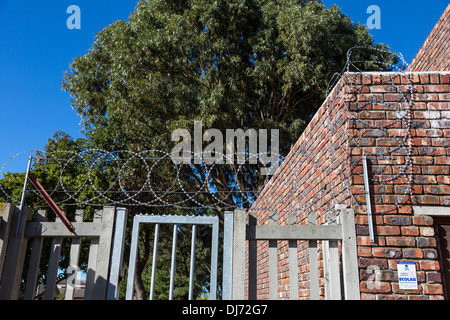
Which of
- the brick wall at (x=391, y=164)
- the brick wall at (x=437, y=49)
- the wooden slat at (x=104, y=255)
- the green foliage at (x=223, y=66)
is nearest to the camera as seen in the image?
the wooden slat at (x=104, y=255)

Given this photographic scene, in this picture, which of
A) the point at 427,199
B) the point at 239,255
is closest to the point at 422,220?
the point at 427,199

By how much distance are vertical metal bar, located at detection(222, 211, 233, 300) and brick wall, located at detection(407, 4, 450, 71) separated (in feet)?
14.8

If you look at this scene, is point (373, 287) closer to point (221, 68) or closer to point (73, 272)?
point (73, 272)

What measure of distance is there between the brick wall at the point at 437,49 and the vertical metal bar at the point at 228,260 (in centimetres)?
453

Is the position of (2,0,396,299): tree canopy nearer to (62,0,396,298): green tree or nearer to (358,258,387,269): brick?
(62,0,396,298): green tree

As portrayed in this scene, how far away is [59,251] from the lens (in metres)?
3.77

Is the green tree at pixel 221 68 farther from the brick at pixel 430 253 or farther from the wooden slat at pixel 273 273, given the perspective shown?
the brick at pixel 430 253

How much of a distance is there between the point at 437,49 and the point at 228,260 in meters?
5.43

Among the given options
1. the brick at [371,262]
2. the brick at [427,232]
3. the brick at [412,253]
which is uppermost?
the brick at [427,232]

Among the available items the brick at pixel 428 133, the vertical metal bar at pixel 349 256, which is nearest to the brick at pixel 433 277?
the vertical metal bar at pixel 349 256

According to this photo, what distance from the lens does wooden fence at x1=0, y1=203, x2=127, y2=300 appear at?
3.58 meters

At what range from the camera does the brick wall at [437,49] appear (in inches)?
241
